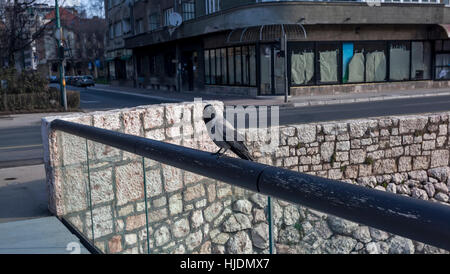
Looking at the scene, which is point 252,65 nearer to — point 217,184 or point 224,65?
point 224,65

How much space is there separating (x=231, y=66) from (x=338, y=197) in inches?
1107

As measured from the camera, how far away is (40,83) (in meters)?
23.3

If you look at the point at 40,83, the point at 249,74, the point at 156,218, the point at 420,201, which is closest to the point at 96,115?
the point at 156,218

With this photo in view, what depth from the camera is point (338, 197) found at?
1.89 metres

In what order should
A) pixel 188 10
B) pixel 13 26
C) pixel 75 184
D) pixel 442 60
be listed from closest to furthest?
1. pixel 75 184
2. pixel 13 26
3. pixel 442 60
4. pixel 188 10

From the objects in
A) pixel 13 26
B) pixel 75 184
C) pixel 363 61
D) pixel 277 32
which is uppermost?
pixel 13 26

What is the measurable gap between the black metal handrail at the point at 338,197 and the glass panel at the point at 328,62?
82.5 feet

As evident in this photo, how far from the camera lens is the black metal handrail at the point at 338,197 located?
62.3 inches

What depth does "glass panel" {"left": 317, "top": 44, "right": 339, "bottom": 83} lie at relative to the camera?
27.1 m

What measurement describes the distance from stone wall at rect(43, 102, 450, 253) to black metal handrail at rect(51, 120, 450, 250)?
12cm

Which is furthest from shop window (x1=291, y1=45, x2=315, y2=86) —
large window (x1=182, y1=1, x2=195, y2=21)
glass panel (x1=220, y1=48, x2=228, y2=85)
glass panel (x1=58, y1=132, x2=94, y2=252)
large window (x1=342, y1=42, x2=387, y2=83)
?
glass panel (x1=58, y1=132, x2=94, y2=252)

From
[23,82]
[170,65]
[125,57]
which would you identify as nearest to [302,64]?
[23,82]
